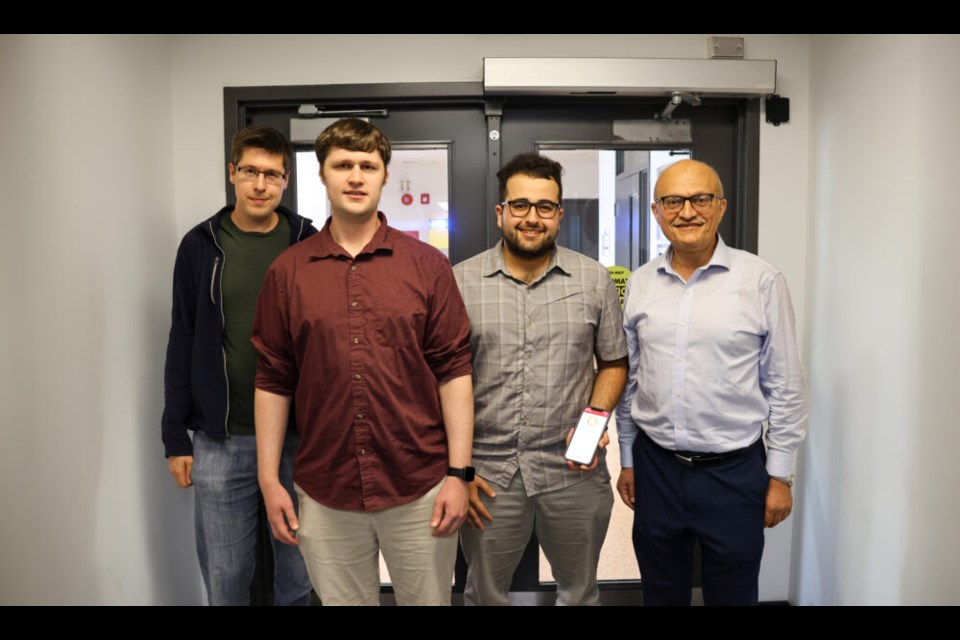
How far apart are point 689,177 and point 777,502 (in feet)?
2.95

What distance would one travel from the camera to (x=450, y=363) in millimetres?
1478

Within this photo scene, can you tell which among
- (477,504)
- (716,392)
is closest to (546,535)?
(477,504)

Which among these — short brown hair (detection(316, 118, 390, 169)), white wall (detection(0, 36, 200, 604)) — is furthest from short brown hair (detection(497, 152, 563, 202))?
white wall (detection(0, 36, 200, 604))

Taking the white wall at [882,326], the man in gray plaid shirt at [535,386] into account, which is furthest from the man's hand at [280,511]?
the white wall at [882,326]

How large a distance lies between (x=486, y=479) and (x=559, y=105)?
4.84 feet

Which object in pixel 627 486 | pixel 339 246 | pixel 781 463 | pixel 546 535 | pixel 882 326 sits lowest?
pixel 546 535

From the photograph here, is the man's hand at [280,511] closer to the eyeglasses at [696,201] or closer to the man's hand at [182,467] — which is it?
the man's hand at [182,467]

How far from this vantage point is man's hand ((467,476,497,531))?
63.9 inches

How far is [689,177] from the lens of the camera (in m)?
1.58

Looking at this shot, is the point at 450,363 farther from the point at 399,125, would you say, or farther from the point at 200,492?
the point at 399,125

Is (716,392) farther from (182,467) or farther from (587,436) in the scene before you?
(182,467)

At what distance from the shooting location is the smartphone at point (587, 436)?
5.01 feet
